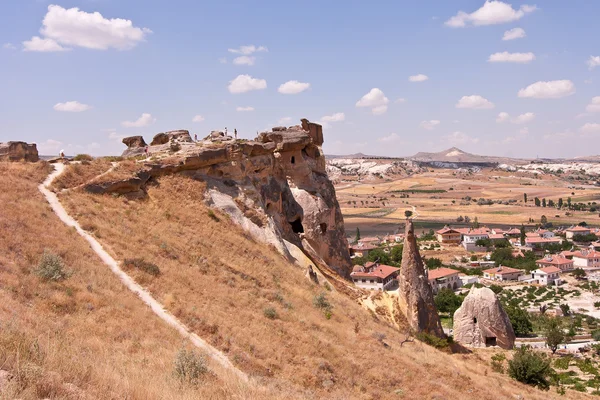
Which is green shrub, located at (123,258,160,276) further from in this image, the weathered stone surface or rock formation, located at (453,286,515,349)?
rock formation, located at (453,286,515,349)

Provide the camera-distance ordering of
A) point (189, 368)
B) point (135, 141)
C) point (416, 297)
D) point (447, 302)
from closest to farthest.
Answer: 1. point (189, 368)
2. point (416, 297)
3. point (135, 141)
4. point (447, 302)

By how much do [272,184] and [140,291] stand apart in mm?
12860

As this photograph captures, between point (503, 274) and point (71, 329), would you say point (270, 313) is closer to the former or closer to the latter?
point (71, 329)

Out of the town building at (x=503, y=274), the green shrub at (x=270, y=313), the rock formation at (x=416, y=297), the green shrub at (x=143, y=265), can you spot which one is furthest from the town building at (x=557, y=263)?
the green shrub at (x=143, y=265)

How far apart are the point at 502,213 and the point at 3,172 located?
474 ft

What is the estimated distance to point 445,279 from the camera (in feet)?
227

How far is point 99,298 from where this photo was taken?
10.8 metres

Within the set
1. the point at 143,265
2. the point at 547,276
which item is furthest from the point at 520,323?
the point at 143,265

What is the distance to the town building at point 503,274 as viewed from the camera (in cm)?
7569

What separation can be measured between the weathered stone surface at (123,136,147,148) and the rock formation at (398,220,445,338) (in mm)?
13947

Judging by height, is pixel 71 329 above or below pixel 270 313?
above

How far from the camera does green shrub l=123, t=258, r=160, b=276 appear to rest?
13398 mm

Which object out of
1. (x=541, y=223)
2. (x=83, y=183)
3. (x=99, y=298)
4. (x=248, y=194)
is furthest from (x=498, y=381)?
(x=541, y=223)

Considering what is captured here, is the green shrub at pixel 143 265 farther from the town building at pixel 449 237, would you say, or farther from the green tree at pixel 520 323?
the town building at pixel 449 237
